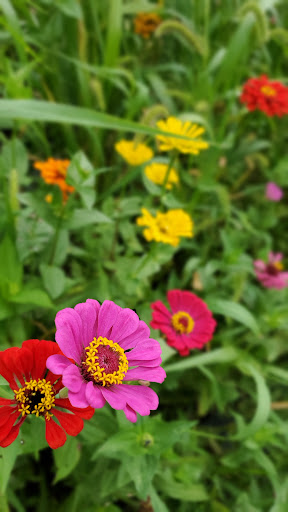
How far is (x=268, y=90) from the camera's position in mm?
1232

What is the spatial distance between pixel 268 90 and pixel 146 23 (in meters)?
0.51

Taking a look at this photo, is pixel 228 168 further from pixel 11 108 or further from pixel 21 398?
pixel 21 398

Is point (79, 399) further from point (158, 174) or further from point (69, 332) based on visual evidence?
point (158, 174)

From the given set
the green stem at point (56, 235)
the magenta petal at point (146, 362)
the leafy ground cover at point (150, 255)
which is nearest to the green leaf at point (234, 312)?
the leafy ground cover at point (150, 255)

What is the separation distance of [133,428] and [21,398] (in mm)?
307

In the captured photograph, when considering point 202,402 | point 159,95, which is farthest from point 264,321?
point 159,95

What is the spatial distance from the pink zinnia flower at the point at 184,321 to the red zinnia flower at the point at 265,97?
0.69m

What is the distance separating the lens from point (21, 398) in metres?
0.40

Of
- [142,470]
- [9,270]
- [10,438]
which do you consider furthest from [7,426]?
[9,270]

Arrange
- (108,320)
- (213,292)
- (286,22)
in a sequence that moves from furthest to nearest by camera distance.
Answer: (286,22), (213,292), (108,320)

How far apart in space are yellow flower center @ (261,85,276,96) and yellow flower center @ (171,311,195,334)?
0.79 metres

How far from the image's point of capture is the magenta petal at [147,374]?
14.7 inches

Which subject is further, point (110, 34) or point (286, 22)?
point (286, 22)

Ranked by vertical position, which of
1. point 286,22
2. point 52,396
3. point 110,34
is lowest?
point 52,396
